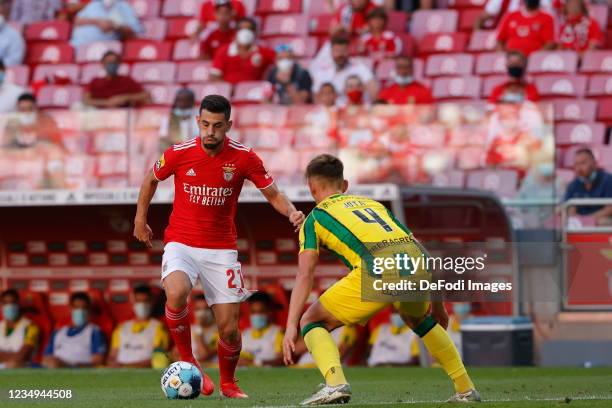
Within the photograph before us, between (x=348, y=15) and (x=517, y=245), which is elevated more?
(x=348, y=15)

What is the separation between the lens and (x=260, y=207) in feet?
53.3

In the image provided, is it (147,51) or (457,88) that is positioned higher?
(147,51)

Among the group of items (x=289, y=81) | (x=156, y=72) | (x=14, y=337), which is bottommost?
(x=14, y=337)

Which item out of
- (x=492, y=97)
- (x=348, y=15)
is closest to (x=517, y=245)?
(x=492, y=97)

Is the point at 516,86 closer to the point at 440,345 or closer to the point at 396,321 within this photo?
the point at 396,321

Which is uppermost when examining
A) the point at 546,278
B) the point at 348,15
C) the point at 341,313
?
the point at 348,15

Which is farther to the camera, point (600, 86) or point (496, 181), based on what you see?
point (600, 86)

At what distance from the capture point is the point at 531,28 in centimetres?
1828

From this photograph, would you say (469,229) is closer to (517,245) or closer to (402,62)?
(517,245)

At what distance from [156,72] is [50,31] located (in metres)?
2.42

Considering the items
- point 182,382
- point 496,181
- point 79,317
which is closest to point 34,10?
point 79,317

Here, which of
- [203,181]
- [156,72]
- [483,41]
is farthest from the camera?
[156,72]

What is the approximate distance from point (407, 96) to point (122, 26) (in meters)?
5.53

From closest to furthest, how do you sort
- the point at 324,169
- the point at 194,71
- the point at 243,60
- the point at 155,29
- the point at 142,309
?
the point at 324,169 < the point at 142,309 < the point at 243,60 < the point at 194,71 < the point at 155,29
